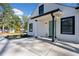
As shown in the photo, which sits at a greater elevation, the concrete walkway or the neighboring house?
the neighboring house

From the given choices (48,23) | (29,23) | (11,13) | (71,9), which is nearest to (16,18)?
(11,13)

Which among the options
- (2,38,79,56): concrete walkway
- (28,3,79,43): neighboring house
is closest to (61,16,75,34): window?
(28,3,79,43): neighboring house

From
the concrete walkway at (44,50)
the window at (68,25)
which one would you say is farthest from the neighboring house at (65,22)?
the concrete walkway at (44,50)

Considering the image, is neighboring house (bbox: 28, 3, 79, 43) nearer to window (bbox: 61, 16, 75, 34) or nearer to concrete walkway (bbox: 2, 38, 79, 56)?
window (bbox: 61, 16, 75, 34)

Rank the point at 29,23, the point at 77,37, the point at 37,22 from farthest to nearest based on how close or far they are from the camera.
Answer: the point at 29,23, the point at 37,22, the point at 77,37

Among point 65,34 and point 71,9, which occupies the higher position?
point 71,9

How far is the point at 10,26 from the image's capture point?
1305 centimetres

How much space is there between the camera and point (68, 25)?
36.4ft

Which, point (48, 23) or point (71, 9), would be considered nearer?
point (71, 9)

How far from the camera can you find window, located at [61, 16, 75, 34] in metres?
10.6

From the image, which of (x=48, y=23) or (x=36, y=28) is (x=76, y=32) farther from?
(x=36, y=28)

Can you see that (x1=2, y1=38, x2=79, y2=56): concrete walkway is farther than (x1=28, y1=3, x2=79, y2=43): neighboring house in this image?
No

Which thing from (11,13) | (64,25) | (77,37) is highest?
(11,13)

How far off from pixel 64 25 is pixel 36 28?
540cm
